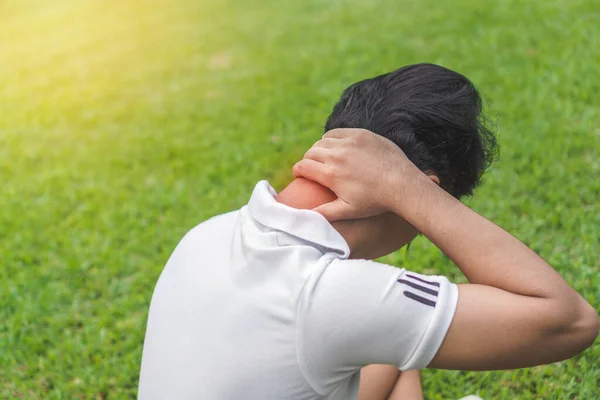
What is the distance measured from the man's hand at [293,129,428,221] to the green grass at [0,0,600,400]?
1.51 m

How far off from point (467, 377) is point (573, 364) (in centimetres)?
43

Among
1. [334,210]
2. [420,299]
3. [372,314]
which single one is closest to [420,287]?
[420,299]

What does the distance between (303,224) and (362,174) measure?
211mm

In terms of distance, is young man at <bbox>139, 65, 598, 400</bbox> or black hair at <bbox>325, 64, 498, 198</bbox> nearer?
young man at <bbox>139, 65, 598, 400</bbox>

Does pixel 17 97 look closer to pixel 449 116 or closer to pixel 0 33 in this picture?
pixel 0 33

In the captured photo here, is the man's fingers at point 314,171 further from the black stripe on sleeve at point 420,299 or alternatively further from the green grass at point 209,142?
the green grass at point 209,142

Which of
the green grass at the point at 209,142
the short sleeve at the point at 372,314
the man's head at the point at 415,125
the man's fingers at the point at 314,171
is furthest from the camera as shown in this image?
the green grass at the point at 209,142

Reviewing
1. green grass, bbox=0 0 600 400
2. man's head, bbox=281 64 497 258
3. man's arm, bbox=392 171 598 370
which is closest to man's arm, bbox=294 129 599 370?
man's arm, bbox=392 171 598 370

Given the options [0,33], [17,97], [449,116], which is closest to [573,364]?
[449,116]

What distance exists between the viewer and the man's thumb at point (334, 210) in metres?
1.76

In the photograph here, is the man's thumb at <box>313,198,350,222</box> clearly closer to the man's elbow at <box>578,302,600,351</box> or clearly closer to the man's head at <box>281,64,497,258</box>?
the man's head at <box>281,64,497,258</box>

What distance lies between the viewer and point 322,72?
6.28m

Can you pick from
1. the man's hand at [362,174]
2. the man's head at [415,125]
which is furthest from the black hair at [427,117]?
the man's hand at [362,174]

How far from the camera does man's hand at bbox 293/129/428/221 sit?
1776mm
